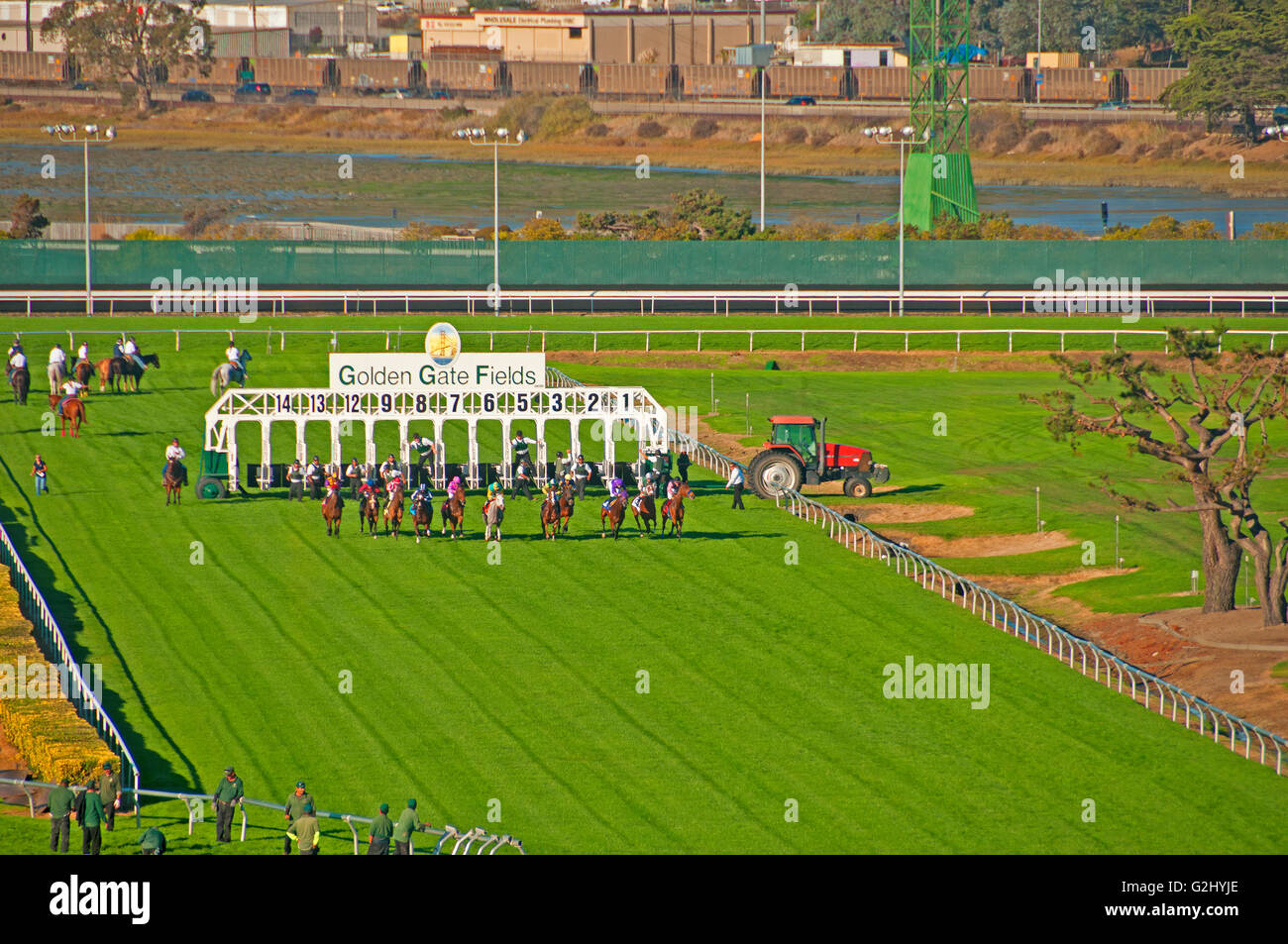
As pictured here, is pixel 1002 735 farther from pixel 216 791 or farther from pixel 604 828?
pixel 216 791

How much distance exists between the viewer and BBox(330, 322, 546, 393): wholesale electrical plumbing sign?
39.9m

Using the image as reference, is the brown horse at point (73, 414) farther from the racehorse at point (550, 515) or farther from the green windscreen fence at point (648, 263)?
A: the green windscreen fence at point (648, 263)

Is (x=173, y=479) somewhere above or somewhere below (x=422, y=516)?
above

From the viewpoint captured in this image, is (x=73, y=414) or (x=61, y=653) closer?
(x=61, y=653)

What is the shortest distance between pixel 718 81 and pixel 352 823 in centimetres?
12906

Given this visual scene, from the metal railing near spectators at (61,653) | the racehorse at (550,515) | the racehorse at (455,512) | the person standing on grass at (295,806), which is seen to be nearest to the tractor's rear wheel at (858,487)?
the racehorse at (550,515)

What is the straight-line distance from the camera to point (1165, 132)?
126m

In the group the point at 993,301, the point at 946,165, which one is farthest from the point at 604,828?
the point at 946,165

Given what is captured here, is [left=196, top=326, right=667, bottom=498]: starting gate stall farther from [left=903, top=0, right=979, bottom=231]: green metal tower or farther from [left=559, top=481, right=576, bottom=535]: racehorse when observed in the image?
[left=903, top=0, right=979, bottom=231]: green metal tower

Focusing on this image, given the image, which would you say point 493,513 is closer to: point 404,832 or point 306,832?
point 306,832

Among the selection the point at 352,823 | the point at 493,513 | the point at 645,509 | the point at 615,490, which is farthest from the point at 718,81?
the point at 352,823

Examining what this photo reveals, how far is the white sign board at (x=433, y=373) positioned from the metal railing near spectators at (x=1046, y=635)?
5.34 metres

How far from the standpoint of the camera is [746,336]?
63562mm

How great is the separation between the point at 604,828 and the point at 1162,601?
14.2 m
